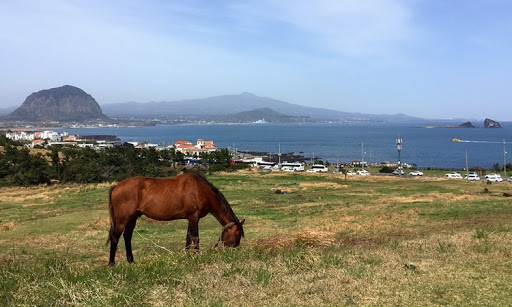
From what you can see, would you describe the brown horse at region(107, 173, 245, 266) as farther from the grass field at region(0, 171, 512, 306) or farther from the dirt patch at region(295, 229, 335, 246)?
the dirt patch at region(295, 229, 335, 246)

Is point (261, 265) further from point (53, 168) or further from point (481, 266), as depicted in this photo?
point (53, 168)

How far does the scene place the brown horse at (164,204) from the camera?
353 inches

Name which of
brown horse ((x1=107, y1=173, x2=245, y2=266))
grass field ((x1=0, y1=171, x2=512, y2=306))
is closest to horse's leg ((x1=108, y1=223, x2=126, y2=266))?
brown horse ((x1=107, y1=173, x2=245, y2=266))

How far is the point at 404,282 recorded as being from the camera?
6.56 m

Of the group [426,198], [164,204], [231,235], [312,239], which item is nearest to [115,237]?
[164,204]

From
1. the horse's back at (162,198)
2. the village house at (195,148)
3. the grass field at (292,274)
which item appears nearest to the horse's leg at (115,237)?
the horse's back at (162,198)

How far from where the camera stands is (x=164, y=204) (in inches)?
352

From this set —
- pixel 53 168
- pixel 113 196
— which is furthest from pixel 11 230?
pixel 53 168

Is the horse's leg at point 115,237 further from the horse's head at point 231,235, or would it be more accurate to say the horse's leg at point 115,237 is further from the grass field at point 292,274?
the horse's head at point 231,235

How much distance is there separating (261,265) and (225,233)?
178 cm

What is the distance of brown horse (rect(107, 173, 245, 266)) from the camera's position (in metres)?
8.96

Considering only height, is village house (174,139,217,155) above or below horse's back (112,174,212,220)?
below

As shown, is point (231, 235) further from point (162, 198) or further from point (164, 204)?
point (162, 198)

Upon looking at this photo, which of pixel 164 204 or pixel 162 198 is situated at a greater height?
pixel 162 198
